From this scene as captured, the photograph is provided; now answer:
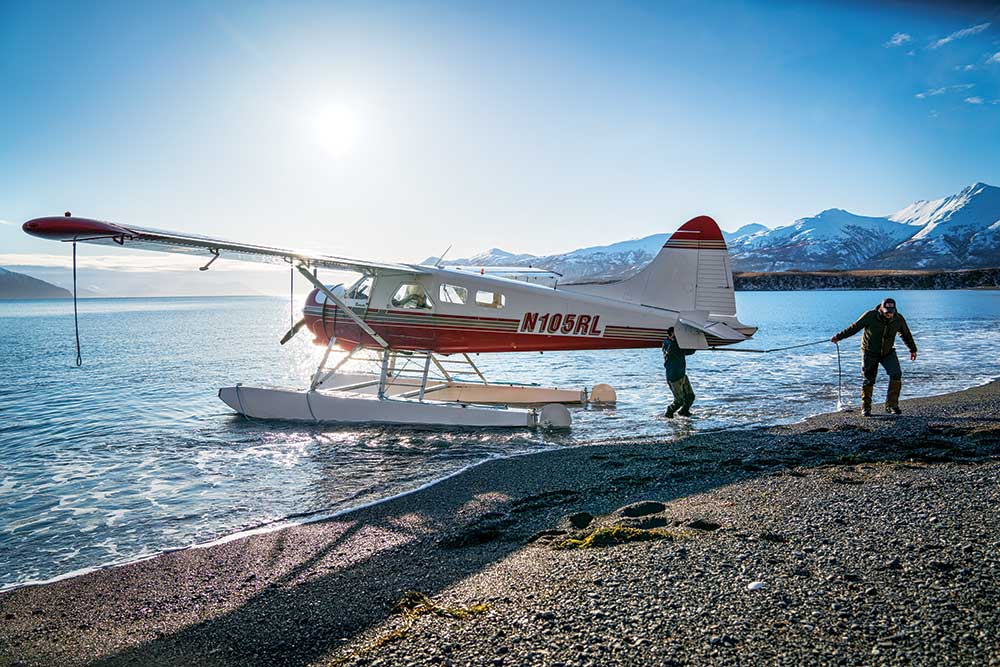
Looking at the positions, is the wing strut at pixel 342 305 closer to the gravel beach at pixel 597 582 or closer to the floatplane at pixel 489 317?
the floatplane at pixel 489 317

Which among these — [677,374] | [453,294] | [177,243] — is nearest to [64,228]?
[177,243]

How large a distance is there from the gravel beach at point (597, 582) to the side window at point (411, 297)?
5.19 metres

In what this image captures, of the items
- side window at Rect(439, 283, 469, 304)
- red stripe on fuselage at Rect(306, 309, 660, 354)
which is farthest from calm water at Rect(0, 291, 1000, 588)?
side window at Rect(439, 283, 469, 304)

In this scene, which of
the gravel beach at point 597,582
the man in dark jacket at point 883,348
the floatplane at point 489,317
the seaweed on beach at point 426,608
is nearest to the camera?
the gravel beach at point 597,582

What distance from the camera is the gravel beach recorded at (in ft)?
9.48

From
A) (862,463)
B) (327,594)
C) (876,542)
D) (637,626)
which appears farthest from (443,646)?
(862,463)

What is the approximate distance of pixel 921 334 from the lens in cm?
2844

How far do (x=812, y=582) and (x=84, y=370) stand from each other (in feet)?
76.5

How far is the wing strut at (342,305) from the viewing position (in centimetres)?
1082

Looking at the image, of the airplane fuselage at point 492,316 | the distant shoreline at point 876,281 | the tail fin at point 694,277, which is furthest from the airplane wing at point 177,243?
the distant shoreline at point 876,281

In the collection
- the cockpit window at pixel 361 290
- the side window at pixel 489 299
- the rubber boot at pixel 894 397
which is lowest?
the rubber boot at pixel 894 397

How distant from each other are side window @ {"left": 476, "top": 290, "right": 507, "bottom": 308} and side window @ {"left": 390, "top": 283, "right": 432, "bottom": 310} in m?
0.95

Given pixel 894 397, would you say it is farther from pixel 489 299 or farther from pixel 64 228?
pixel 64 228

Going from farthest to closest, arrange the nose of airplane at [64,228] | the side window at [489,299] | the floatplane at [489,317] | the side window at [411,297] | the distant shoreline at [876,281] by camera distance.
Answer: the distant shoreline at [876,281], the side window at [411,297], the side window at [489,299], the floatplane at [489,317], the nose of airplane at [64,228]
